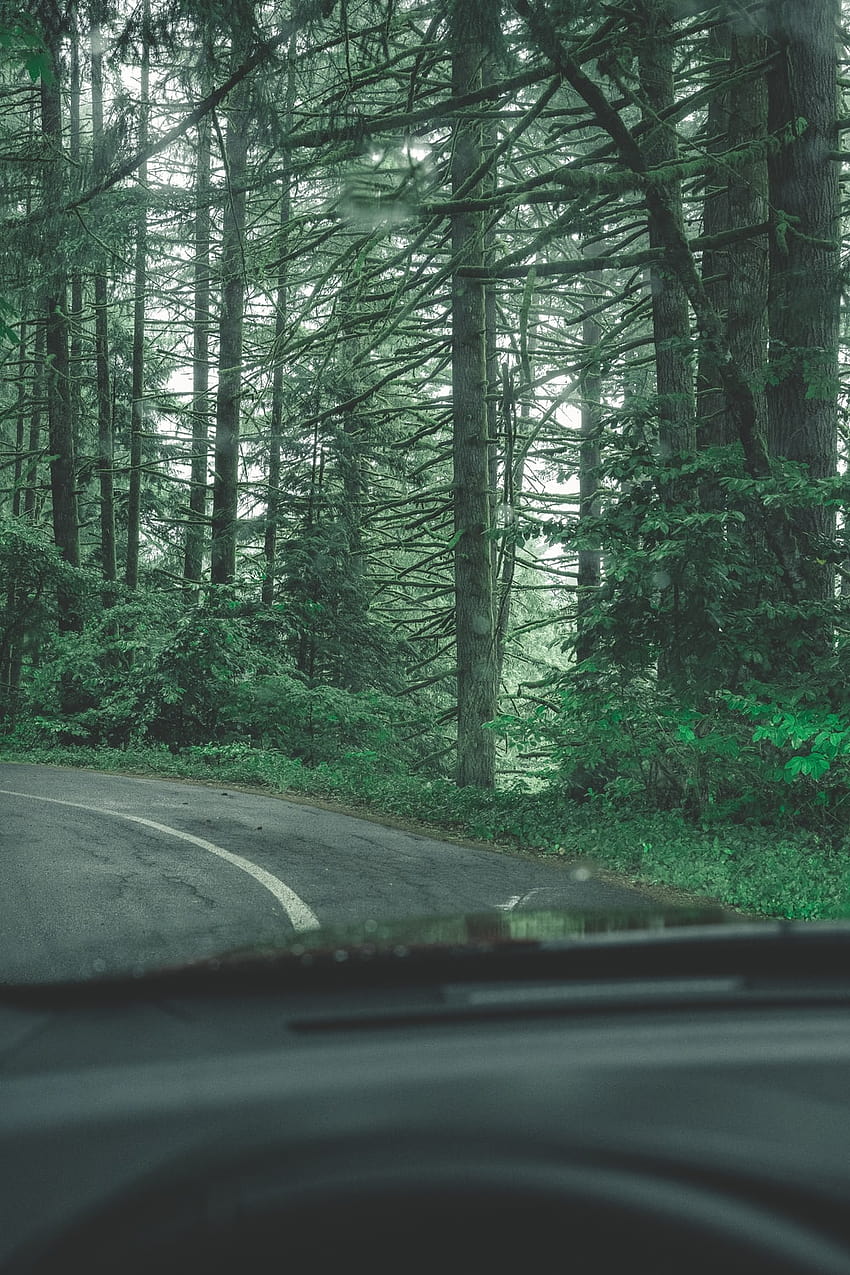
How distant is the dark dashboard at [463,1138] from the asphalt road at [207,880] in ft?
10.6

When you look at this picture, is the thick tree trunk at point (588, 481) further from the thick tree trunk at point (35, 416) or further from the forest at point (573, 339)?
the thick tree trunk at point (35, 416)

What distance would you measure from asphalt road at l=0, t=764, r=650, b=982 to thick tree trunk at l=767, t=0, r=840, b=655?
439cm

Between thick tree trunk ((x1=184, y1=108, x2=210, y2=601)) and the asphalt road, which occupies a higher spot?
thick tree trunk ((x1=184, y1=108, x2=210, y2=601))

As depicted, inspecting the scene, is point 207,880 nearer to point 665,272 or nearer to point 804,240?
point 665,272

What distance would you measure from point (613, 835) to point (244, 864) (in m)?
4.02

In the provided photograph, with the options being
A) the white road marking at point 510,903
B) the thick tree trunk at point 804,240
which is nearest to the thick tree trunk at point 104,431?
the thick tree trunk at point 804,240

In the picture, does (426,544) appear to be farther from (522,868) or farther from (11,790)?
(522,868)

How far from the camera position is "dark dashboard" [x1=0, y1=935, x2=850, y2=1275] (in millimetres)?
1245

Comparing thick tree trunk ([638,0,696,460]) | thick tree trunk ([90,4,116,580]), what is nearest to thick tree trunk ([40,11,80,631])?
thick tree trunk ([90,4,116,580])

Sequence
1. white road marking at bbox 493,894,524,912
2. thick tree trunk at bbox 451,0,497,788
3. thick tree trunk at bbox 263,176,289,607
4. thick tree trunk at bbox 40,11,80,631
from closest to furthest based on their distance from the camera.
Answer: white road marking at bbox 493,894,524,912
thick tree trunk at bbox 451,0,497,788
thick tree trunk at bbox 263,176,289,607
thick tree trunk at bbox 40,11,80,631

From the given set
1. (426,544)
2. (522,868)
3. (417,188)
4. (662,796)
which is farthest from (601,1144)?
(426,544)

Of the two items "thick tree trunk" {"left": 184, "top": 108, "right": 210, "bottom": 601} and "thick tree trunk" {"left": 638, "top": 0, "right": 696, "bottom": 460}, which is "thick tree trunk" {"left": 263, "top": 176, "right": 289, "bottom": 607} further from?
"thick tree trunk" {"left": 638, "top": 0, "right": 696, "bottom": 460}

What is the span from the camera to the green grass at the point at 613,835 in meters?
8.17

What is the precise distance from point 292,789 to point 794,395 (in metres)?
8.94
